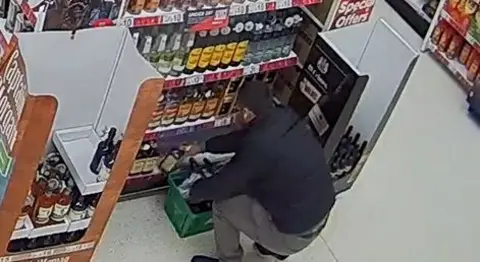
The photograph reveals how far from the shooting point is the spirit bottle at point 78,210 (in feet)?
13.1

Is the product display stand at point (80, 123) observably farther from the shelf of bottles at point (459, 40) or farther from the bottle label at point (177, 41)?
the shelf of bottles at point (459, 40)

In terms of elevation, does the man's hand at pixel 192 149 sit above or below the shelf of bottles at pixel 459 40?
below

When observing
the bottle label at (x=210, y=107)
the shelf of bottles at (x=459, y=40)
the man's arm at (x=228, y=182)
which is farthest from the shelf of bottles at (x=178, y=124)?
the shelf of bottles at (x=459, y=40)

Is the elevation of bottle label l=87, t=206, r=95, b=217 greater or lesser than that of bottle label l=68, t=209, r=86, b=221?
greater

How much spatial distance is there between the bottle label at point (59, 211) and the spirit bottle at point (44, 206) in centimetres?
2

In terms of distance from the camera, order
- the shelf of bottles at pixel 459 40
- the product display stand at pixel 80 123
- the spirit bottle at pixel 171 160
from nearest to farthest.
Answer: the product display stand at pixel 80 123
the spirit bottle at pixel 171 160
the shelf of bottles at pixel 459 40

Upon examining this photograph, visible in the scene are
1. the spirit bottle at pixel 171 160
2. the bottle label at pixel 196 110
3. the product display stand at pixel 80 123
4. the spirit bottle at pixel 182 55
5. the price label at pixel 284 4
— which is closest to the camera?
the product display stand at pixel 80 123

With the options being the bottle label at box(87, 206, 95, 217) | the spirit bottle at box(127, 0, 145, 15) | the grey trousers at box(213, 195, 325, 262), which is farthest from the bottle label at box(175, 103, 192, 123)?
the bottle label at box(87, 206, 95, 217)

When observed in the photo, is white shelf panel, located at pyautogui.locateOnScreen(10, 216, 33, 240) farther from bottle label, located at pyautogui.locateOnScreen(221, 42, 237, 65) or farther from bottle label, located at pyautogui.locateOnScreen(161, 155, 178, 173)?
bottle label, located at pyautogui.locateOnScreen(221, 42, 237, 65)

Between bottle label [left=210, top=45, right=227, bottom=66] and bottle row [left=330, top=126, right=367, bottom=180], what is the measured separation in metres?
0.79

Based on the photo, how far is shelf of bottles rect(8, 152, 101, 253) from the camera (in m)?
3.92

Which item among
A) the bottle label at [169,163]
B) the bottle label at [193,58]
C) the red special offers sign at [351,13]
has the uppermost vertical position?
the red special offers sign at [351,13]

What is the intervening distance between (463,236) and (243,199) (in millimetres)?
1593

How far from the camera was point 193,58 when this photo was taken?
14.7 ft
